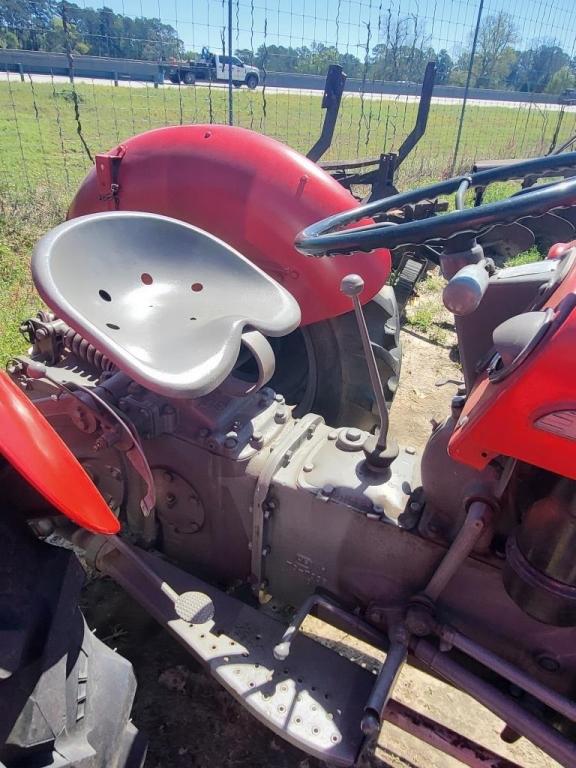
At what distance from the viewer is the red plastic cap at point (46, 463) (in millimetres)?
964

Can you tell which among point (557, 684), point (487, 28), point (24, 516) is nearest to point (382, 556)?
point (557, 684)

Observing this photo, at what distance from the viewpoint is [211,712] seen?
1.60 meters

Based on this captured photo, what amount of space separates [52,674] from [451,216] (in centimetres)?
102

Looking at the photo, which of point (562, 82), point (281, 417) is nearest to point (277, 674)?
point (281, 417)

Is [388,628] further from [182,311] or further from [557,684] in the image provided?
[182,311]

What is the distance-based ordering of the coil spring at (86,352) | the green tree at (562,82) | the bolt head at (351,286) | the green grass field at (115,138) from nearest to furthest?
the bolt head at (351,286), the coil spring at (86,352), the green grass field at (115,138), the green tree at (562,82)

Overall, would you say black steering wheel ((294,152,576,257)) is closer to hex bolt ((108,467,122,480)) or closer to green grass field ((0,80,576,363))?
hex bolt ((108,467,122,480))

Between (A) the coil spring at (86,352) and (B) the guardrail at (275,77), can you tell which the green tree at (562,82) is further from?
(A) the coil spring at (86,352)

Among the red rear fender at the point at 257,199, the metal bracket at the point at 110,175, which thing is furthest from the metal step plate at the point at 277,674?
the metal bracket at the point at 110,175

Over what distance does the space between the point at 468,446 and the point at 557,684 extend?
59cm

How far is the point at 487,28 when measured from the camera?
306 inches

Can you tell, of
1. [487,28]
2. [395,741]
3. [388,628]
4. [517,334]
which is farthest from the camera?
[487,28]

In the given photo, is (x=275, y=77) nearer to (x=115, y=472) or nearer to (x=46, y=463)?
(x=115, y=472)

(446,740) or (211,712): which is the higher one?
(446,740)
